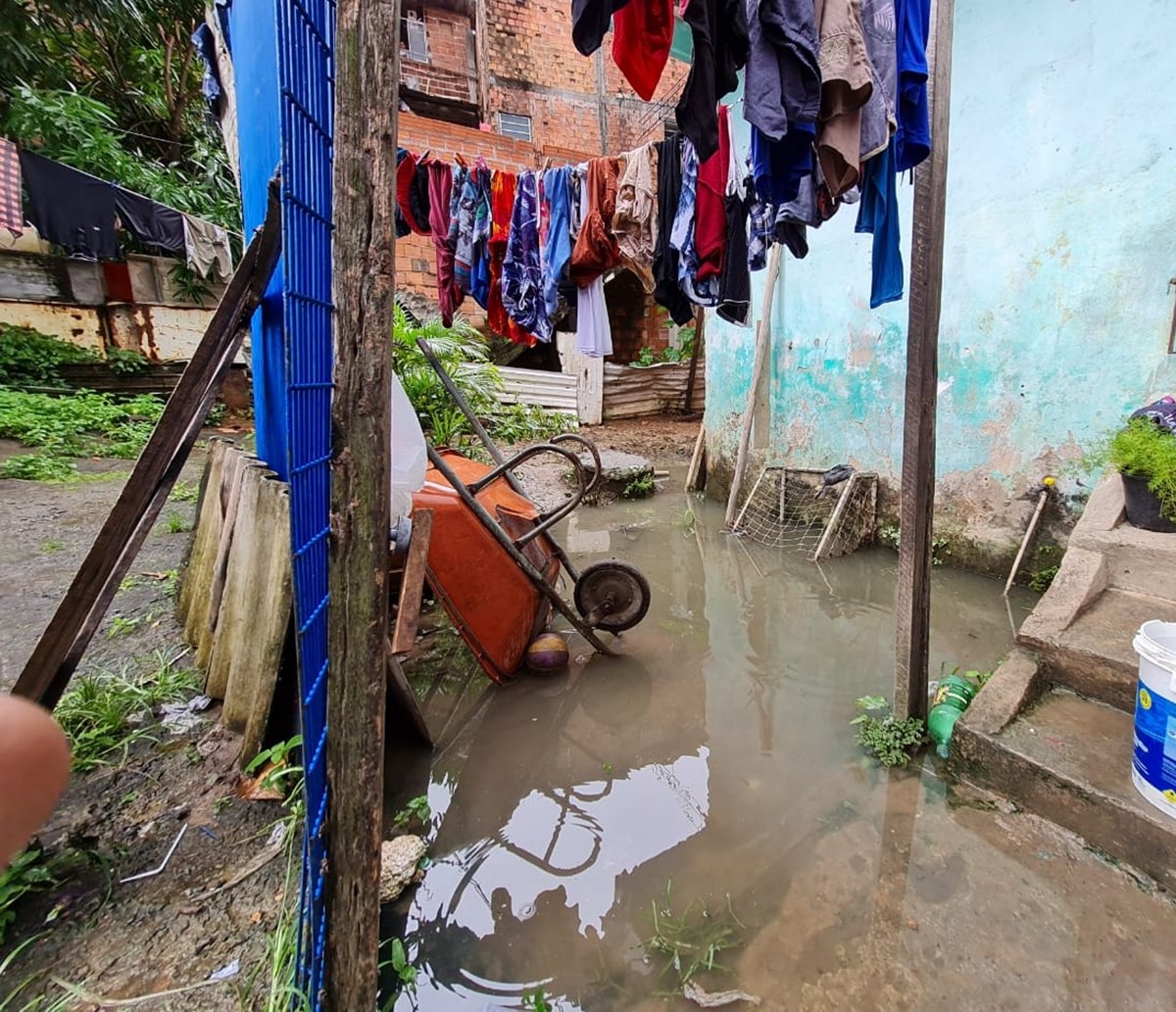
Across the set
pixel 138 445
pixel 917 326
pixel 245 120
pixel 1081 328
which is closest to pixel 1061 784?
pixel 917 326

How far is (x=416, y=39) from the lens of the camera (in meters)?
11.3

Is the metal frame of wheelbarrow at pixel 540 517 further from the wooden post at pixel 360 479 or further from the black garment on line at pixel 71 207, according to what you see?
the black garment on line at pixel 71 207

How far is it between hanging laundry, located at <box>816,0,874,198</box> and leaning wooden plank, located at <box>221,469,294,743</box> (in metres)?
2.25

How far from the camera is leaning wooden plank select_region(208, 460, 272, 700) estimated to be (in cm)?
209

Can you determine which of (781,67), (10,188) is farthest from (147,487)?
(10,188)

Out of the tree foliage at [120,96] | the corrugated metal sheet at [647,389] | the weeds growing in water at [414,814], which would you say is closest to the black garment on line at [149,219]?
the tree foliage at [120,96]

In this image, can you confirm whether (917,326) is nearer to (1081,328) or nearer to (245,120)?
(1081,328)

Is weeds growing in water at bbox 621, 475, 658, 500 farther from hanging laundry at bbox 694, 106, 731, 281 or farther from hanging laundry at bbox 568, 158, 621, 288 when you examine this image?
hanging laundry at bbox 694, 106, 731, 281

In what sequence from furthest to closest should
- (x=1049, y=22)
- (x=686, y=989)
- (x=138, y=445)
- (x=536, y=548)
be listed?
1. (x=138, y=445)
2. (x=1049, y=22)
3. (x=536, y=548)
4. (x=686, y=989)

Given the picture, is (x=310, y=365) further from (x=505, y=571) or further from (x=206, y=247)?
(x=206, y=247)

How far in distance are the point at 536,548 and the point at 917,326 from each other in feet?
7.04

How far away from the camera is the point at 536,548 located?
3.21 metres

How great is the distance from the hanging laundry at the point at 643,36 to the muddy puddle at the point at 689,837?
259 cm

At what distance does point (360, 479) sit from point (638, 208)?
267cm
